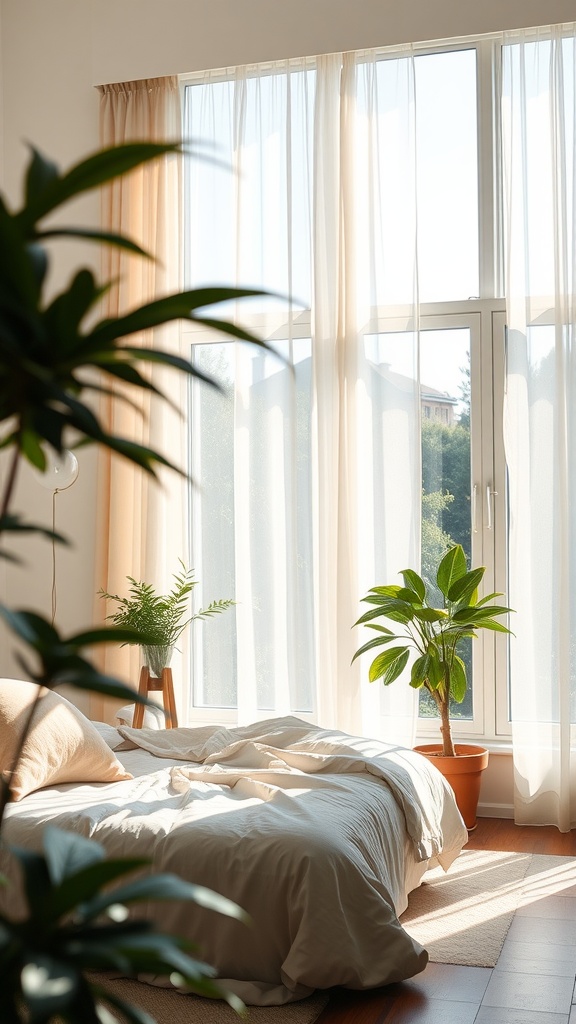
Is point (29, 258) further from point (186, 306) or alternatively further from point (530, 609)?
point (530, 609)

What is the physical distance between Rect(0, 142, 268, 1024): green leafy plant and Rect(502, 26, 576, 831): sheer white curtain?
12.6 feet

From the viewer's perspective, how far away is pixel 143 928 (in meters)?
0.76

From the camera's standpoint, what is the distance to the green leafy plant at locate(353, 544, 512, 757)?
165 inches

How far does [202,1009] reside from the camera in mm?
2590

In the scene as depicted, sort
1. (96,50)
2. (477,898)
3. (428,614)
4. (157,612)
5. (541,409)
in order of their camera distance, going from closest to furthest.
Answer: (477,898)
(428,614)
(157,612)
(541,409)
(96,50)

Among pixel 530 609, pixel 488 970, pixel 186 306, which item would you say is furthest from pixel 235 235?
pixel 186 306

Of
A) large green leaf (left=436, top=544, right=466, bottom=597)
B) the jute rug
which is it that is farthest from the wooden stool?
the jute rug

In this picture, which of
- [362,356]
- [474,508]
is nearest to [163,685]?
[474,508]

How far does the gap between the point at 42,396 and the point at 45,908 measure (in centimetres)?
37

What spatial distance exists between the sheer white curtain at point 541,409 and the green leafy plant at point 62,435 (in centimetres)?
386

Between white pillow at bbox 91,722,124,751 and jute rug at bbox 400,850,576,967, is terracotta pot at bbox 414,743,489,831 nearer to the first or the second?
jute rug at bbox 400,850,576,967

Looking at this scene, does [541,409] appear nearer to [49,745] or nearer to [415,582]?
[415,582]

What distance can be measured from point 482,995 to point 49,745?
138 cm

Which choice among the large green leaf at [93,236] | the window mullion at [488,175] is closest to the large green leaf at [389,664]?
the window mullion at [488,175]
